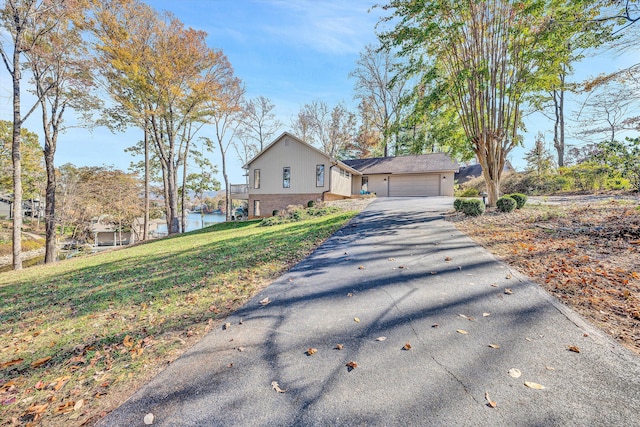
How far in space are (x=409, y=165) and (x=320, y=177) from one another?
30.4ft

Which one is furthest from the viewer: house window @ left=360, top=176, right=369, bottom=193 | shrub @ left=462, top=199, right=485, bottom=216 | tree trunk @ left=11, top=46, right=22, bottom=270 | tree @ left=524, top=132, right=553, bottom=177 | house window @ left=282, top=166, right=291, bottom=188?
house window @ left=360, top=176, right=369, bottom=193

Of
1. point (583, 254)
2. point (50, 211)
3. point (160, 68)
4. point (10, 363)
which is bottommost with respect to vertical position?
point (10, 363)

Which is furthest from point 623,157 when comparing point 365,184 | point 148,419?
point 365,184

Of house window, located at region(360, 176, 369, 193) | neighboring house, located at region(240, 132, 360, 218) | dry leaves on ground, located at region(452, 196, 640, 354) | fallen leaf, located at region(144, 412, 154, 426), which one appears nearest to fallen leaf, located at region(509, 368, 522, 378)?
dry leaves on ground, located at region(452, 196, 640, 354)

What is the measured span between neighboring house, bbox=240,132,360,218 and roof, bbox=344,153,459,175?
4.47 metres

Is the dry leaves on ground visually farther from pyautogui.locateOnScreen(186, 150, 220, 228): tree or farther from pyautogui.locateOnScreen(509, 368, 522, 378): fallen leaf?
pyautogui.locateOnScreen(186, 150, 220, 228): tree

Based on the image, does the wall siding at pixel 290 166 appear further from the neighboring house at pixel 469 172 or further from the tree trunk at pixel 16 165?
the neighboring house at pixel 469 172

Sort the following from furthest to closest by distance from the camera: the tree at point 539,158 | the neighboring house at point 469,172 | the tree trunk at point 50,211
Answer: the neighboring house at point 469,172
the tree at point 539,158
the tree trunk at point 50,211

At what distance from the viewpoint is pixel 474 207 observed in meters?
9.16

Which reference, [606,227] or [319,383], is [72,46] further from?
[606,227]

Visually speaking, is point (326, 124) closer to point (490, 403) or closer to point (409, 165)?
point (409, 165)

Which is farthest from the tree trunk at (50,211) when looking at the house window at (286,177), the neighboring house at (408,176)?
the neighboring house at (408,176)

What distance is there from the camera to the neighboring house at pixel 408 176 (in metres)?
22.2

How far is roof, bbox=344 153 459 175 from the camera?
22172 mm
